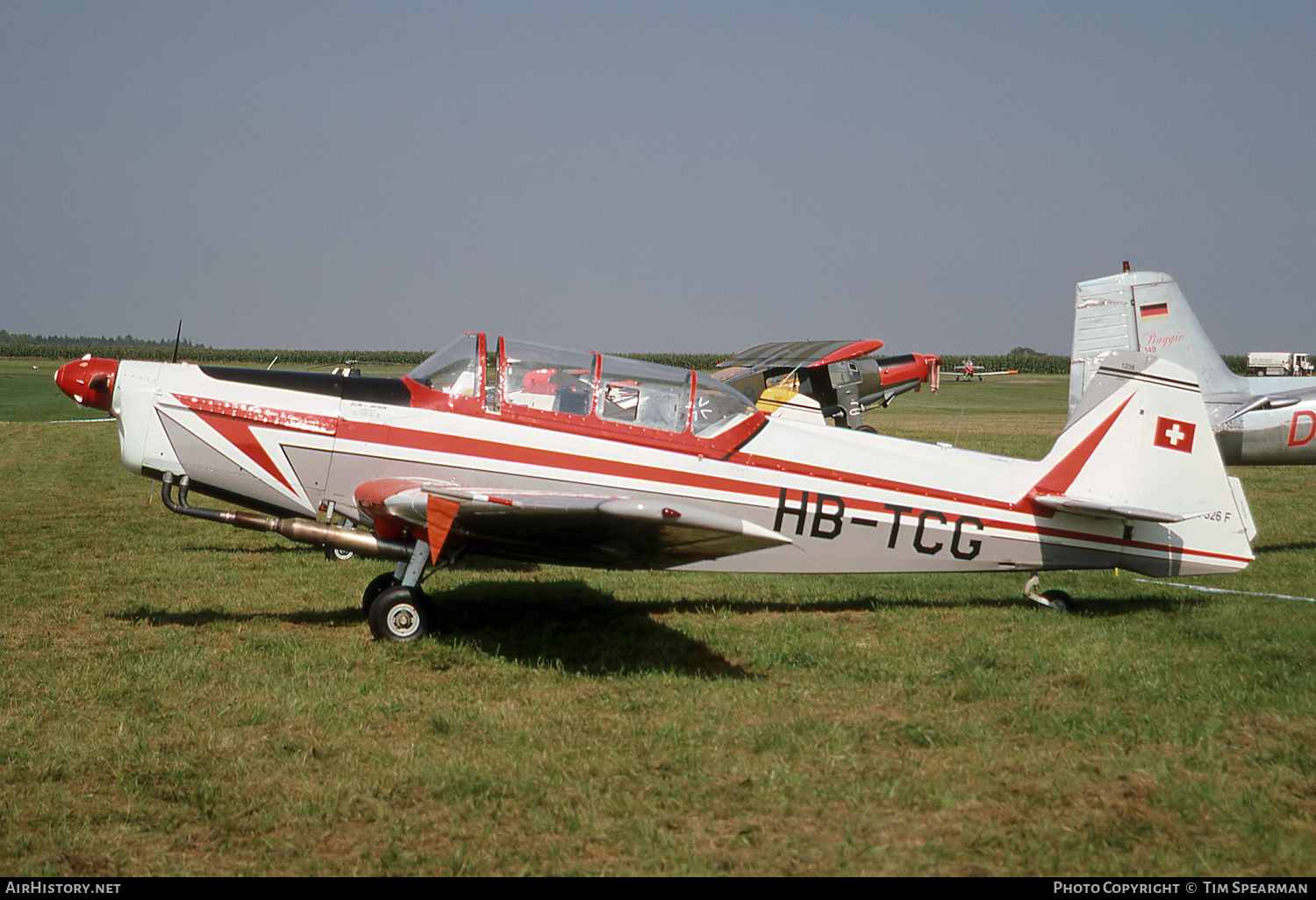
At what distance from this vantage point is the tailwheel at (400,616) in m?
6.52

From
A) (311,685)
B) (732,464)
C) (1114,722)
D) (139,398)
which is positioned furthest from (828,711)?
(139,398)

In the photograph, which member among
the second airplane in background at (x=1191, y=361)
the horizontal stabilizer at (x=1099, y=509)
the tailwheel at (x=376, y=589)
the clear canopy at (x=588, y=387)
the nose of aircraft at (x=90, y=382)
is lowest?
the tailwheel at (x=376, y=589)

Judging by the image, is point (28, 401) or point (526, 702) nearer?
point (526, 702)

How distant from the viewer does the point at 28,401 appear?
117 feet

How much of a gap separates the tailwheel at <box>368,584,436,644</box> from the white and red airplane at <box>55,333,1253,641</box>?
0.5 inches

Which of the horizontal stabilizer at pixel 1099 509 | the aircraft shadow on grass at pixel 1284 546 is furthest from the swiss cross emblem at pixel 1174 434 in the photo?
the aircraft shadow on grass at pixel 1284 546

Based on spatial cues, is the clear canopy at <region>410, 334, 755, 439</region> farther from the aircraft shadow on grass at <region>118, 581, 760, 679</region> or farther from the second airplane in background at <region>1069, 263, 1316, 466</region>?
the second airplane in background at <region>1069, 263, 1316, 466</region>

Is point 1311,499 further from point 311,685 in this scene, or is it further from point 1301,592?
point 311,685

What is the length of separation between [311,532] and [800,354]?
14.4 meters

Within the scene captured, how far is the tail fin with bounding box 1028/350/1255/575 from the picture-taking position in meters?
7.26

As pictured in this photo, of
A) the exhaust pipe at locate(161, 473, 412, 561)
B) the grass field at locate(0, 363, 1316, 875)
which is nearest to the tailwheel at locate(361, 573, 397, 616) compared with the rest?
the grass field at locate(0, 363, 1316, 875)

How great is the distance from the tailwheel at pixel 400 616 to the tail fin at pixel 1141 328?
763 cm

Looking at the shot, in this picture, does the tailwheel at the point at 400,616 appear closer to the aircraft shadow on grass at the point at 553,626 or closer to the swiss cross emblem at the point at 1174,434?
the aircraft shadow on grass at the point at 553,626

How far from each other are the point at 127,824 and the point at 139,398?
3734 millimetres
